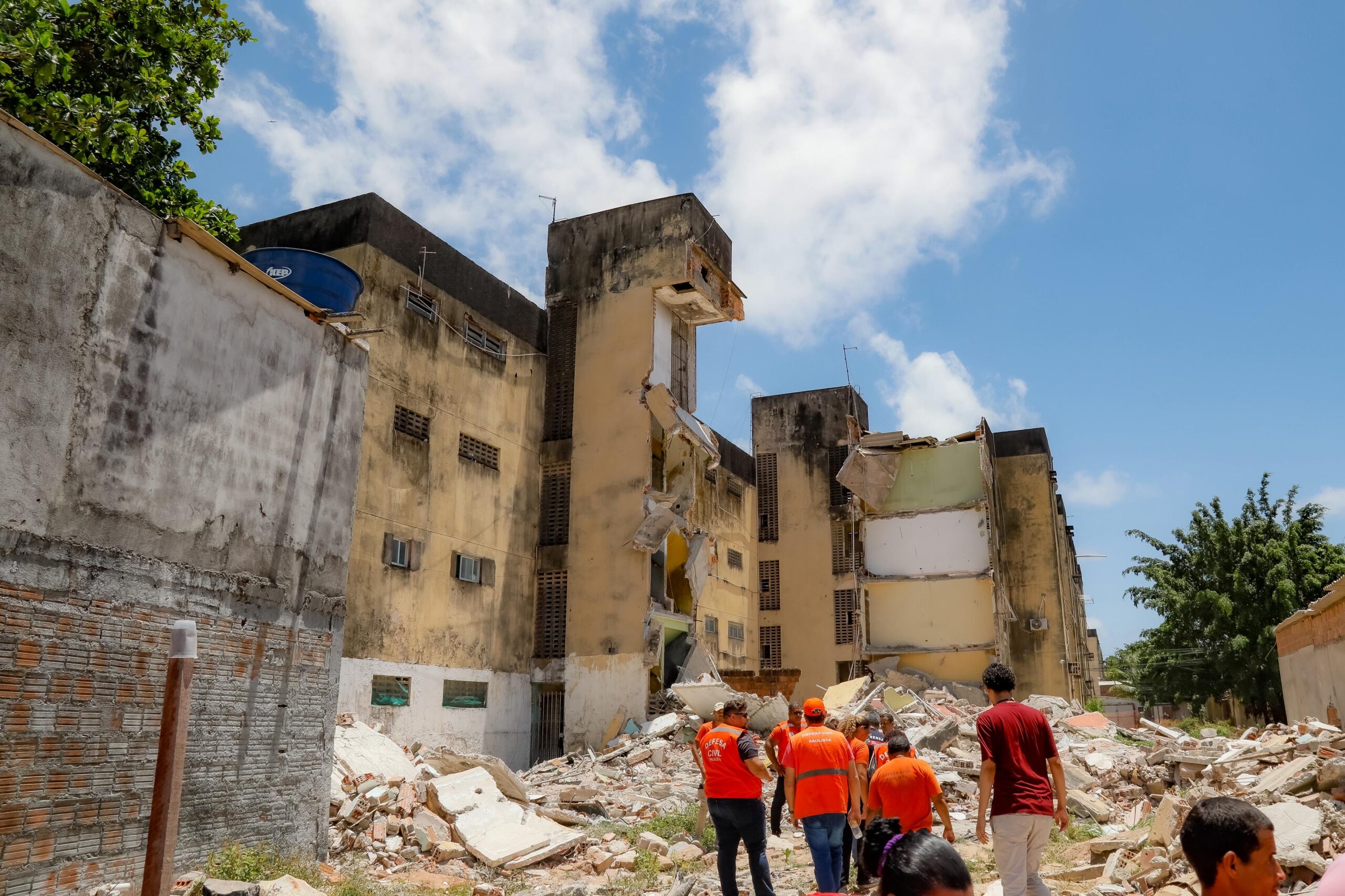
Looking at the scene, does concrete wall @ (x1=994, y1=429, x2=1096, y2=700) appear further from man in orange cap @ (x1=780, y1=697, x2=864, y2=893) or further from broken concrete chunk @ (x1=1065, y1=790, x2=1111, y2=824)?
man in orange cap @ (x1=780, y1=697, x2=864, y2=893)

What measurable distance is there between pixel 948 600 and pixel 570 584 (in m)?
10.6

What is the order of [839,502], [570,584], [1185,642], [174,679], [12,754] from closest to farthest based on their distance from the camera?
[174,679] < [12,754] < [570,584] < [1185,642] < [839,502]

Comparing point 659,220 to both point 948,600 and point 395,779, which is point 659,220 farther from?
point 395,779

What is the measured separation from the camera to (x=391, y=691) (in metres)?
16.8

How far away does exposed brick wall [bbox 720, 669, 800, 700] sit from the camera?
21.0 m

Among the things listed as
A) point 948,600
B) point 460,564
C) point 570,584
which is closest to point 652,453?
point 570,584

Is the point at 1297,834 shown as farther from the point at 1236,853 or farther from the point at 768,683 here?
the point at 768,683

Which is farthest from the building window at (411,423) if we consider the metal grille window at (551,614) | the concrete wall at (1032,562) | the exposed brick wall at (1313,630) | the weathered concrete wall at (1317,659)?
the concrete wall at (1032,562)

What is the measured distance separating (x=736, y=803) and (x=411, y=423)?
13.0 meters

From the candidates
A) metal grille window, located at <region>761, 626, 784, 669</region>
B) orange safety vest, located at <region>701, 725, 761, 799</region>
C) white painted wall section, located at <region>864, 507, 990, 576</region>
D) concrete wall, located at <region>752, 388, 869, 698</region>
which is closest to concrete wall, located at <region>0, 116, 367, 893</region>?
orange safety vest, located at <region>701, 725, 761, 799</region>

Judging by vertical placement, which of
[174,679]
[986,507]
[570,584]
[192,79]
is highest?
[192,79]

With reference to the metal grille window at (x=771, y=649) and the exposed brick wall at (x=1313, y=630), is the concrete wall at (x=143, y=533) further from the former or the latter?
the metal grille window at (x=771, y=649)

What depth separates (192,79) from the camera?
37.5 feet

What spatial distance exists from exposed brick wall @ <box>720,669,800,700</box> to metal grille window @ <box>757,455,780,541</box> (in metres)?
11.2
